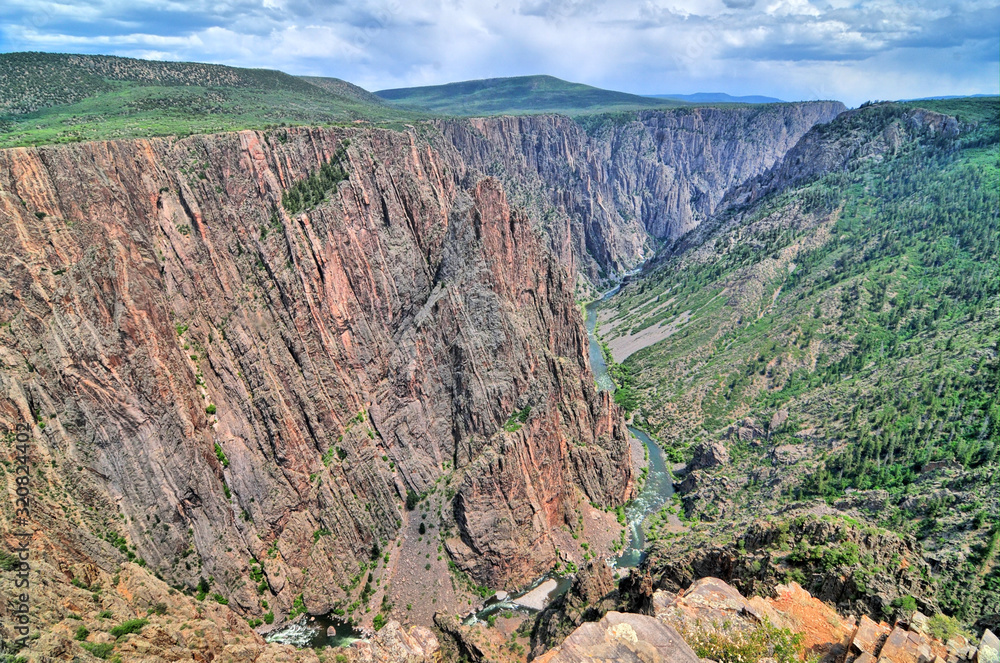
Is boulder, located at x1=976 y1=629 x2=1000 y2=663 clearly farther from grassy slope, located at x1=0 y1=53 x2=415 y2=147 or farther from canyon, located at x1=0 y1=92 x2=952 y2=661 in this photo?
grassy slope, located at x1=0 y1=53 x2=415 y2=147

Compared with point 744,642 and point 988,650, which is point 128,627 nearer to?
point 744,642

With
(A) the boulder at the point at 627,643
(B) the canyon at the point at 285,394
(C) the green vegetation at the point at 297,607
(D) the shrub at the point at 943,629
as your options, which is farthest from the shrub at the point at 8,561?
(D) the shrub at the point at 943,629

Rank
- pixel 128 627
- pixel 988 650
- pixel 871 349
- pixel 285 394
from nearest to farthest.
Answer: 1. pixel 988 650
2. pixel 128 627
3. pixel 285 394
4. pixel 871 349

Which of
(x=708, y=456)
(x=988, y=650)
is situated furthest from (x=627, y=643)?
(x=708, y=456)

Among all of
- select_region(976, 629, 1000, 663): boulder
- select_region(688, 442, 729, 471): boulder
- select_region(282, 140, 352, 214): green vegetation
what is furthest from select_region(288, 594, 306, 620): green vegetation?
select_region(688, 442, 729, 471): boulder

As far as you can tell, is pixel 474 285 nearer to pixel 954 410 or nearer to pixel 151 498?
pixel 151 498
